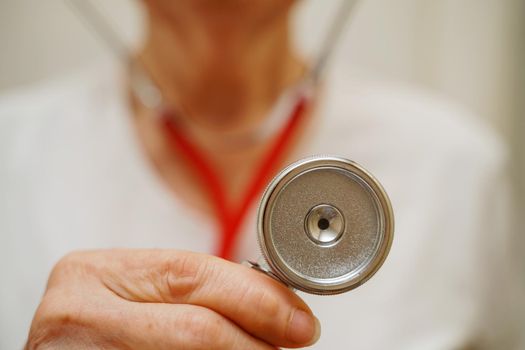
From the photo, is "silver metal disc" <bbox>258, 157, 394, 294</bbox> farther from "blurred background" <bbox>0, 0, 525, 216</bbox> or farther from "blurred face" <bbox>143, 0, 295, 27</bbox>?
"blurred background" <bbox>0, 0, 525, 216</bbox>

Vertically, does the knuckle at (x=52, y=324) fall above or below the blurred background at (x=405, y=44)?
below

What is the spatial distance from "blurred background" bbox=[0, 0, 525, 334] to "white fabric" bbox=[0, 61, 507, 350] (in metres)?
0.40

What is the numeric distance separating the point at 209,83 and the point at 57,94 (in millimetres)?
298

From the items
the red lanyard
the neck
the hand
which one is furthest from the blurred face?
the hand

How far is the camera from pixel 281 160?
85 cm

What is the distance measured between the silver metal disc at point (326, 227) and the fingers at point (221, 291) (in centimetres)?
2

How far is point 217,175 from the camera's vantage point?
2.96 feet

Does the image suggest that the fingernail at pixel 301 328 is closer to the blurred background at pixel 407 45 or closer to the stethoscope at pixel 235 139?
the stethoscope at pixel 235 139

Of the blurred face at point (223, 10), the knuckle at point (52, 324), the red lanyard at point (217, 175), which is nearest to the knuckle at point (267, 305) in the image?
the knuckle at point (52, 324)

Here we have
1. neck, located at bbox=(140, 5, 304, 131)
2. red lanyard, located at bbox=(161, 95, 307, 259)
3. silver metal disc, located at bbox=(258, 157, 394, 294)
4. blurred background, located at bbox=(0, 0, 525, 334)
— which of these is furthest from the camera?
blurred background, located at bbox=(0, 0, 525, 334)

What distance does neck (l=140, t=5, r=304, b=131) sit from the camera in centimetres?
90

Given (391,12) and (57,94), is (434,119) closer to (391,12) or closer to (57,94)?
(391,12)

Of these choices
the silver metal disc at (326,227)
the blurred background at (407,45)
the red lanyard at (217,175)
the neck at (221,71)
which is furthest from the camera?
the blurred background at (407,45)

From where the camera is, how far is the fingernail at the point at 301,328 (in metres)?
0.40
